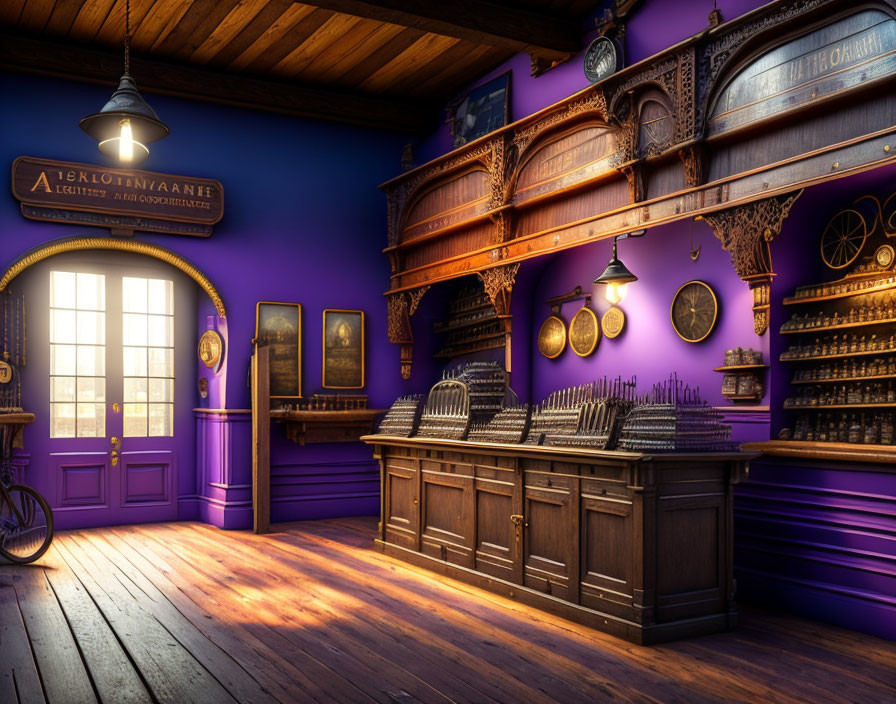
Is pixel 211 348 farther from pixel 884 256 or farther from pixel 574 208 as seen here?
pixel 884 256

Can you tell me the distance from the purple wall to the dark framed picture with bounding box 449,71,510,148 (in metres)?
1.16

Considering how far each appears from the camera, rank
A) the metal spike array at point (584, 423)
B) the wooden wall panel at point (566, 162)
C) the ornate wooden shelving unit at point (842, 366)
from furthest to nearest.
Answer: the wooden wall panel at point (566, 162) < the ornate wooden shelving unit at point (842, 366) < the metal spike array at point (584, 423)

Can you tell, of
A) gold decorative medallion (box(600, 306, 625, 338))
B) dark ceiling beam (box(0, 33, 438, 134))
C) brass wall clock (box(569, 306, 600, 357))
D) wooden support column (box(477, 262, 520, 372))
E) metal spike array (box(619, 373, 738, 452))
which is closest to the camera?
metal spike array (box(619, 373, 738, 452))

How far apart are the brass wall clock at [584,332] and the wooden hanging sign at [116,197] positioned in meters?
4.20

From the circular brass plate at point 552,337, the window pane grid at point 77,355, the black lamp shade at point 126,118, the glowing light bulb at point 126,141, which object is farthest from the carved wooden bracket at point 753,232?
the window pane grid at point 77,355

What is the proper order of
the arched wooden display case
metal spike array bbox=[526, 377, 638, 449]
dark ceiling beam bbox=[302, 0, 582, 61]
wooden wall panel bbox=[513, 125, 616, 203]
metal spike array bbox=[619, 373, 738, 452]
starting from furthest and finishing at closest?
dark ceiling beam bbox=[302, 0, 582, 61]
wooden wall panel bbox=[513, 125, 616, 203]
metal spike array bbox=[526, 377, 638, 449]
metal spike array bbox=[619, 373, 738, 452]
the arched wooden display case

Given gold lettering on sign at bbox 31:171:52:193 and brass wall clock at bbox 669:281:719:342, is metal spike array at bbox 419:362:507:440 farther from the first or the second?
gold lettering on sign at bbox 31:171:52:193

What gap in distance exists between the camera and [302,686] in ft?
13.2

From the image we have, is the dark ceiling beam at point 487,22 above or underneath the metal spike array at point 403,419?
above

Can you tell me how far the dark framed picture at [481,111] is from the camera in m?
8.76

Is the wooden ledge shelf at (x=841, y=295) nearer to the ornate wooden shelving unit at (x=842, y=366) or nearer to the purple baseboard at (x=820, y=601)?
the ornate wooden shelving unit at (x=842, y=366)

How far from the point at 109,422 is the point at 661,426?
6.53 m

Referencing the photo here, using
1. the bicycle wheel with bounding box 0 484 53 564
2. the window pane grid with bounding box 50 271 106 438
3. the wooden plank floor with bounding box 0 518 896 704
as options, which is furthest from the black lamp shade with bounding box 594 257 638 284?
the window pane grid with bounding box 50 271 106 438

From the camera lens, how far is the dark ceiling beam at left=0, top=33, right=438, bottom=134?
831 centimetres
